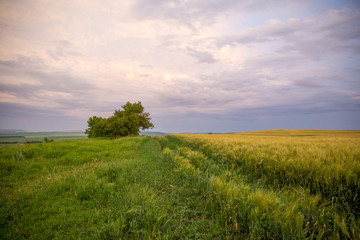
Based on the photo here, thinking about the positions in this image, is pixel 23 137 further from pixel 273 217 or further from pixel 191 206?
pixel 273 217

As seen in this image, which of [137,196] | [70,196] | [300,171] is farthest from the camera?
[300,171]

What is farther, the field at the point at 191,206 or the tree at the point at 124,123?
the tree at the point at 124,123

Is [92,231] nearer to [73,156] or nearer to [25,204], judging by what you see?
[25,204]

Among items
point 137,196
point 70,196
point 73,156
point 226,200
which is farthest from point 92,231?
point 73,156

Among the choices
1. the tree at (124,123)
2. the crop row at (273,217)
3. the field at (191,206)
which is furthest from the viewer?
the tree at (124,123)

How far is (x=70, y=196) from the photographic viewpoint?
4137 mm

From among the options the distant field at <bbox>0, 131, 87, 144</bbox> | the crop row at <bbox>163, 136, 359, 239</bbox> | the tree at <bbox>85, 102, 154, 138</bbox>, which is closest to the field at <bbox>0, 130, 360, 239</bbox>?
the crop row at <bbox>163, 136, 359, 239</bbox>

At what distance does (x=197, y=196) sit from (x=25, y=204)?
436cm

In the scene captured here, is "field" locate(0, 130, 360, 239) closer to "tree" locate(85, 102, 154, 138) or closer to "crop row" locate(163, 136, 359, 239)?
"crop row" locate(163, 136, 359, 239)

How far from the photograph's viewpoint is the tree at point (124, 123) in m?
39.4

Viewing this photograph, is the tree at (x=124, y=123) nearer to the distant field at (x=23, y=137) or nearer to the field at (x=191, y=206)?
the distant field at (x=23, y=137)

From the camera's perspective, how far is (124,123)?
40125 mm

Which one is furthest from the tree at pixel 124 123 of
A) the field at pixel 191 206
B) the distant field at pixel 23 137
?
the field at pixel 191 206

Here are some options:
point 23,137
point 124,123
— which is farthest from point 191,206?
point 23,137
